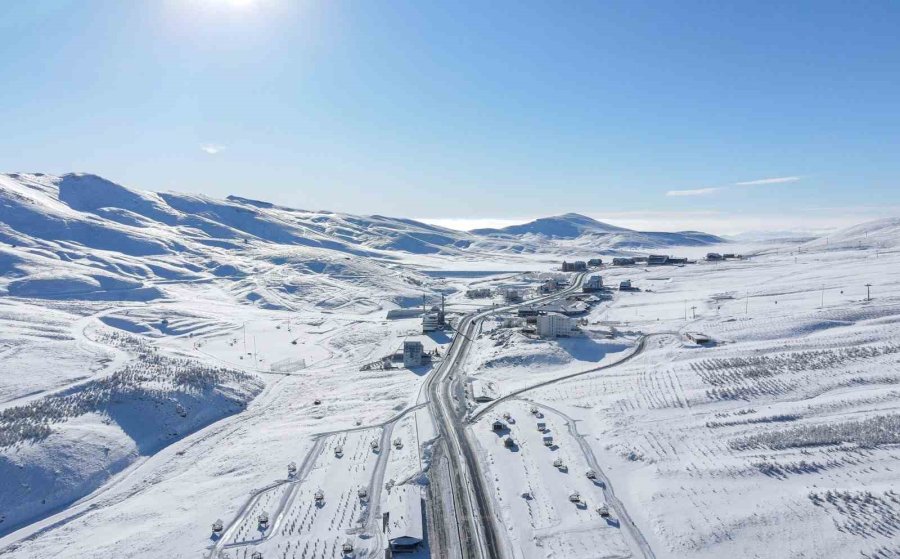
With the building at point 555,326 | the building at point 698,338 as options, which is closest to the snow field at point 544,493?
the building at point 555,326

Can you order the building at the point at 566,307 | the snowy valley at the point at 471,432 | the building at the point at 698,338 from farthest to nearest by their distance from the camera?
the building at the point at 566,307 → the building at the point at 698,338 → the snowy valley at the point at 471,432

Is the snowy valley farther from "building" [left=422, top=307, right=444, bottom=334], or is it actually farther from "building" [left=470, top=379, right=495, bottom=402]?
"building" [left=422, top=307, right=444, bottom=334]

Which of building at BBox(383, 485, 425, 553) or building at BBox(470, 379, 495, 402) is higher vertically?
building at BBox(470, 379, 495, 402)

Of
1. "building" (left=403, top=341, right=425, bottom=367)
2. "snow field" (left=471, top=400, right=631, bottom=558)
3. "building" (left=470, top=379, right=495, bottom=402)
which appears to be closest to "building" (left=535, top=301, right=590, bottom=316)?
"building" (left=403, top=341, right=425, bottom=367)

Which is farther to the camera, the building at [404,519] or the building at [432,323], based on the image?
the building at [432,323]

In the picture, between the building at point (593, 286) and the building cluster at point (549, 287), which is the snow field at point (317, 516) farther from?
the building cluster at point (549, 287)

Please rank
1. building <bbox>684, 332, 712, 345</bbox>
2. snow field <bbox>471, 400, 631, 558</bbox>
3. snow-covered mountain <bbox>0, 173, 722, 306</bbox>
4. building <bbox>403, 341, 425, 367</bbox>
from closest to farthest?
snow field <bbox>471, 400, 631, 558</bbox>, building <bbox>684, 332, 712, 345</bbox>, building <bbox>403, 341, 425, 367</bbox>, snow-covered mountain <bbox>0, 173, 722, 306</bbox>

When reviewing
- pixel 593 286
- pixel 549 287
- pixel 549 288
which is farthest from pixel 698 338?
pixel 549 287

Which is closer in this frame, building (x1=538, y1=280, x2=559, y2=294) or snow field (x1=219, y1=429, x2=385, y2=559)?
snow field (x1=219, y1=429, x2=385, y2=559)
